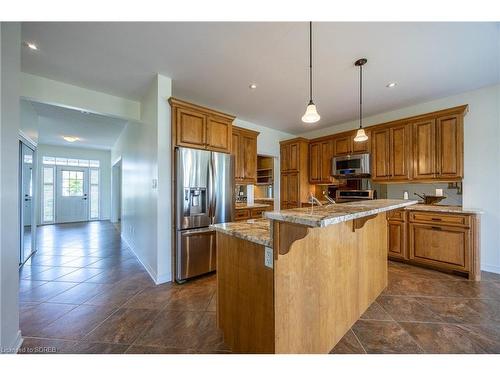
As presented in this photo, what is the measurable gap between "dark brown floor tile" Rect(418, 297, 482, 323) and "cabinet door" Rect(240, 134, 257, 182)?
10.2 ft

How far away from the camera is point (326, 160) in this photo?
4699 mm

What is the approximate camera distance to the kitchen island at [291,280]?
1187 millimetres

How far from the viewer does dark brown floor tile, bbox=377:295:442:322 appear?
2018mm

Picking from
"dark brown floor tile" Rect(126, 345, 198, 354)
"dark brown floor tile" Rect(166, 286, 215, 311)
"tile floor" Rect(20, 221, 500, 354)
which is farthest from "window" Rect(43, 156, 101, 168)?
"dark brown floor tile" Rect(126, 345, 198, 354)

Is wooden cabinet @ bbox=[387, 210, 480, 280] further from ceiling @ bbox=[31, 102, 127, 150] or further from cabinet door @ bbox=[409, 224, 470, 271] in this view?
ceiling @ bbox=[31, 102, 127, 150]

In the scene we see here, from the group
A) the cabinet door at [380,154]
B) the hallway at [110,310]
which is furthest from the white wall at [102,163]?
the cabinet door at [380,154]

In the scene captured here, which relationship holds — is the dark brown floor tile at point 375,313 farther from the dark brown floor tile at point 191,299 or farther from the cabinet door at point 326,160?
the cabinet door at point 326,160

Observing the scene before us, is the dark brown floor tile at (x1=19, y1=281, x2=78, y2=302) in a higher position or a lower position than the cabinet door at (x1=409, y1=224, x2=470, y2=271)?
lower

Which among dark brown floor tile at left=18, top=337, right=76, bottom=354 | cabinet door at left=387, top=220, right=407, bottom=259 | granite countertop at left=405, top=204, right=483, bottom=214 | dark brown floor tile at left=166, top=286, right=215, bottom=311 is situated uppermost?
granite countertop at left=405, top=204, right=483, bottom=214

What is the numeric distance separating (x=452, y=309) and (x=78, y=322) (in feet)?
12.0

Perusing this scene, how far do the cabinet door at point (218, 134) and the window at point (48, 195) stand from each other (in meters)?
7.48

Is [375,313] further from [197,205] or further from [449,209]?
[197,205]
